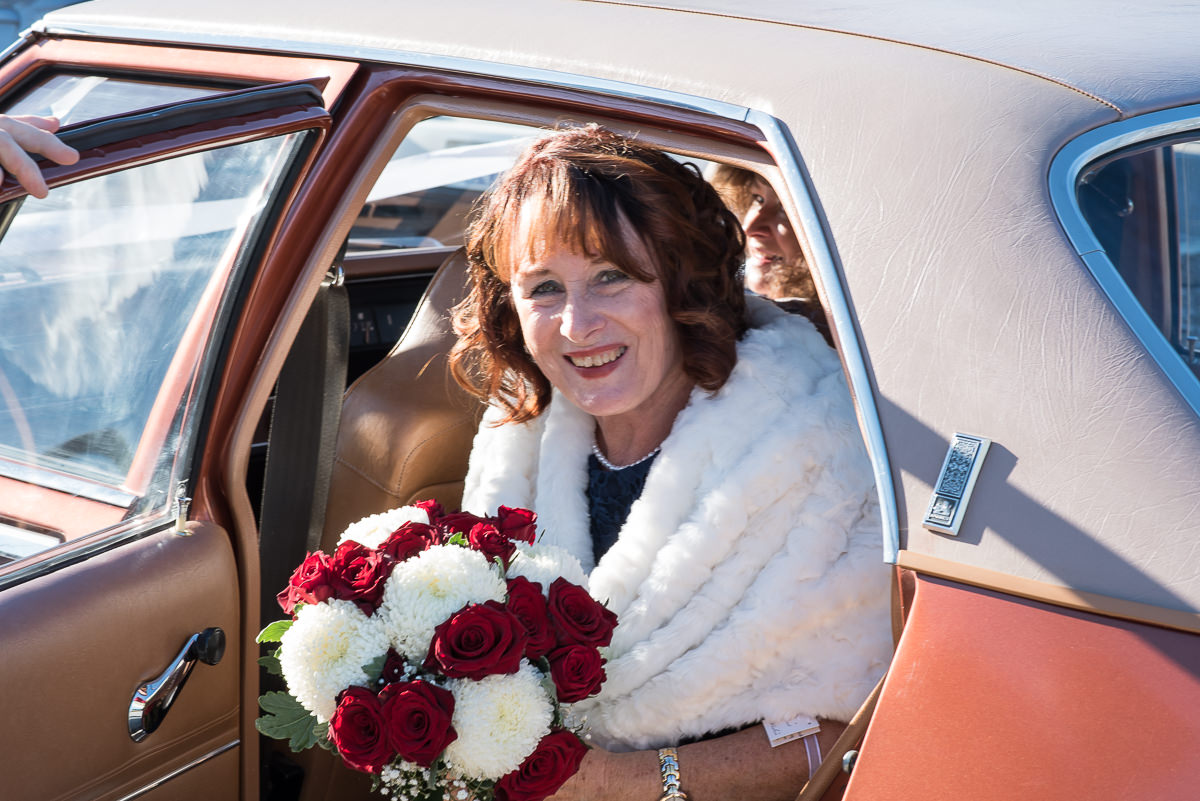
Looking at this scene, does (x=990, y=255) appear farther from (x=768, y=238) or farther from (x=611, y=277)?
(x=768, y=238)

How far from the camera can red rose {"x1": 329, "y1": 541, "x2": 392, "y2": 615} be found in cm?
168

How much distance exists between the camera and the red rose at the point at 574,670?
1.67 metres

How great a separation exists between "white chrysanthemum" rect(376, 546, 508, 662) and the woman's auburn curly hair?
2.32 ft

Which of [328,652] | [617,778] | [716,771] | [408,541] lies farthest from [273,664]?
[716,771]

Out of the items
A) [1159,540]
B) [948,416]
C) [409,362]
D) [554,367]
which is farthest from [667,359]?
[1159,540]

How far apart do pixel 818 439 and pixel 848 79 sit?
2.22ft

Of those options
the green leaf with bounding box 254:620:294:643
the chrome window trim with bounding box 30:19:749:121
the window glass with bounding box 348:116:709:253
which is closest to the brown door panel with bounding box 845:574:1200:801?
the chrome window trim with bounding box 30:19:749:121

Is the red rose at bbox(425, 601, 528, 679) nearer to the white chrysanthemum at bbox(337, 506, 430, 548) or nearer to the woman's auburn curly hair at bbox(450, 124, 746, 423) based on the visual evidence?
the white chrysanthemum at bbox(337, 506, 430, 548)

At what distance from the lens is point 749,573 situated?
1965mm

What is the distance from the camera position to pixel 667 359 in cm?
235

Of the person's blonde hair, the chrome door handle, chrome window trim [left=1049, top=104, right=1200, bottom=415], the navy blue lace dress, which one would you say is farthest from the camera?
the person's blonde hair

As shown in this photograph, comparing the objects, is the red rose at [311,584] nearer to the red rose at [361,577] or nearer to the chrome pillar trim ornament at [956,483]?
the red rose at [361,577]

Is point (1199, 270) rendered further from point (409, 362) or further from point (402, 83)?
point (409, 362)

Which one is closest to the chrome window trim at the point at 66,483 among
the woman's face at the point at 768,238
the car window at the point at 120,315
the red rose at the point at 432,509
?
the car window at the point at 120,315
